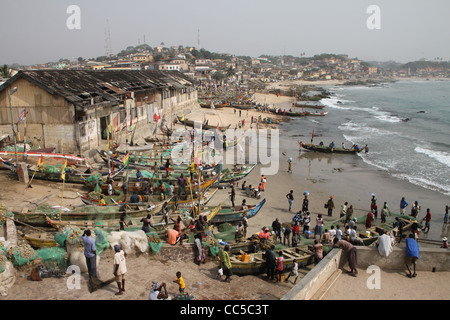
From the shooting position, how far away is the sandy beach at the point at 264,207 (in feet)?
27.8

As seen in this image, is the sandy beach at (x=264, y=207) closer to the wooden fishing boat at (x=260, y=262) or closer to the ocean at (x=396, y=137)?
the wooden fishing boat at (x=260, y=262)

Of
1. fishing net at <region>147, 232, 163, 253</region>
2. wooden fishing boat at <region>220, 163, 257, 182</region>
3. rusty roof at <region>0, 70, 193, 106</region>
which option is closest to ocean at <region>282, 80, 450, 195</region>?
wooden fishing boat at <region>220, 163, 257, 182</region>

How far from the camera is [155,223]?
13539 mm

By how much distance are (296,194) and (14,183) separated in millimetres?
16225

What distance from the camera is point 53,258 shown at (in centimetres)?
925

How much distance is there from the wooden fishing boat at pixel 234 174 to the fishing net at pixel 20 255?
13.2m

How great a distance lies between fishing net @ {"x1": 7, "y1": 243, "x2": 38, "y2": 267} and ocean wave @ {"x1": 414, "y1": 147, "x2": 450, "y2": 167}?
104ft

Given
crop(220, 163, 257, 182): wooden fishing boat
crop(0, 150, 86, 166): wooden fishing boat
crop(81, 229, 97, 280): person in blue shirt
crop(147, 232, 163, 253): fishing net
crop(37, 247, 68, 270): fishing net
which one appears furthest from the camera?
crop(220, 163, 257, 182): wooden fishing boat

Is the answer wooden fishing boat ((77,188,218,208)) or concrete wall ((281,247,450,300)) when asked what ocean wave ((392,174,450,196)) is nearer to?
concrete wall ((281,247,450,300))

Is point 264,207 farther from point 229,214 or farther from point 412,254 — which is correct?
point 412,254

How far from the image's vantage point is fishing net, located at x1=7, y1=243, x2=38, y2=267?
352 inches

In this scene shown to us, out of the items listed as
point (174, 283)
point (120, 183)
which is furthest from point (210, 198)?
point (174, 283)
